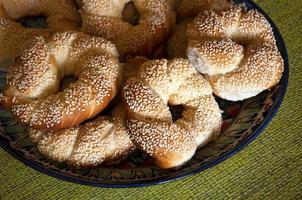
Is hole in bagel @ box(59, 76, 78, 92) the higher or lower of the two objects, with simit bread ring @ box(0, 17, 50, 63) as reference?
lower

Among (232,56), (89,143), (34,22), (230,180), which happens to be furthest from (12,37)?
(230,180)

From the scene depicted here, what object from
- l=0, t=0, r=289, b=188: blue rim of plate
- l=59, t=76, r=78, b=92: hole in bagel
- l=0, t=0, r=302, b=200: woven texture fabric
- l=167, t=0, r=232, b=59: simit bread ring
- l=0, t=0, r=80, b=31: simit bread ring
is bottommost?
l=0, t=0, r=302, b=200: woven texture fabric

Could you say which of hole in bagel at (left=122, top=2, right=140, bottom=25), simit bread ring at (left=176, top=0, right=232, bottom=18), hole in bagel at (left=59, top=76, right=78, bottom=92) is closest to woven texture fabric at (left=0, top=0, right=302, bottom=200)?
hole in bagel at (left=59, top=76, right=78, bottom=92)

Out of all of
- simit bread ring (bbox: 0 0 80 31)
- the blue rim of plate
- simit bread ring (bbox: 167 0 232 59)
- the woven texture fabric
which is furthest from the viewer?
simit bread ring (bbox: 0 0 80 31)

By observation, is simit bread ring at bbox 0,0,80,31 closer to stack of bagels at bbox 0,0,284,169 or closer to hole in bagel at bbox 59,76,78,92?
stack of bagels at bbox 0,0,284,169

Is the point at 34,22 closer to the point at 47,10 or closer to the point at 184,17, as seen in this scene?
the point at 47,10

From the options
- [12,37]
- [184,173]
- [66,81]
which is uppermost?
[12,37]

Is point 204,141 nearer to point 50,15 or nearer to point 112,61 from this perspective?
point 112,61
